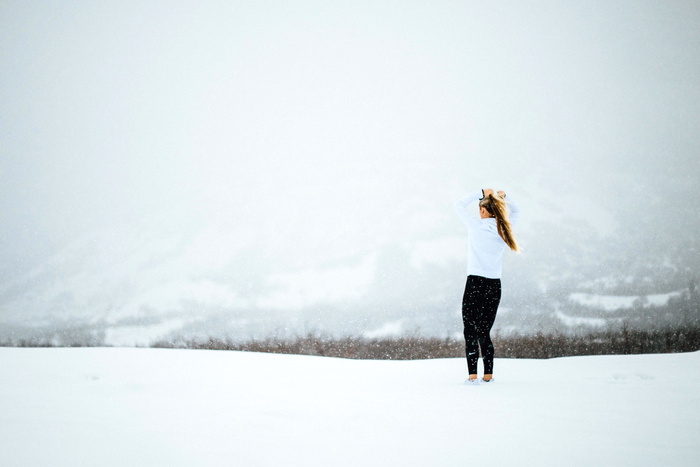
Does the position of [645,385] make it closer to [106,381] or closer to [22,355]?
[106,381]

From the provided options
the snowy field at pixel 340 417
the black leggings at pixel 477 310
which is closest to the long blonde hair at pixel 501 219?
the black leggings at pixel 477 310

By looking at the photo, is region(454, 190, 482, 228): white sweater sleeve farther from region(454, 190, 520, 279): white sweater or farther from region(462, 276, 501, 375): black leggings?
region(462, 276, 501, 375): black leggings

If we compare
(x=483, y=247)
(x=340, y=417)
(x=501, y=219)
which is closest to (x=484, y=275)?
(x=483, y=247)

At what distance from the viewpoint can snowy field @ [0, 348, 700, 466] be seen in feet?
7.83

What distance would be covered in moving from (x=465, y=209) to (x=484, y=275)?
73 centimetres

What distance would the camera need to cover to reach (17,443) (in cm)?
247

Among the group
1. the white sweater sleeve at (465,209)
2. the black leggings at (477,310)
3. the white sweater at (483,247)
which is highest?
the white sweater sleeve at (465,209)

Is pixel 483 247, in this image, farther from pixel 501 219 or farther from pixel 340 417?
pixel 340 417

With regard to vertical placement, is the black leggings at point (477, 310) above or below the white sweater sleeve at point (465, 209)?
below

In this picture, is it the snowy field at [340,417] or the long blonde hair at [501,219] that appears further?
the long blonde hair at [501,219]

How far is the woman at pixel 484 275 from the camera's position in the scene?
4719mm

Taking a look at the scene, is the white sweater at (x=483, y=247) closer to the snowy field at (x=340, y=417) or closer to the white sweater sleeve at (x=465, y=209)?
the white sweater sleeve at (x=465, y=209)

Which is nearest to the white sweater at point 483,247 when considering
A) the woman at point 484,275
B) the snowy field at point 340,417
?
the woman at point 484,275

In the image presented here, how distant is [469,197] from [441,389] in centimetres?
202
